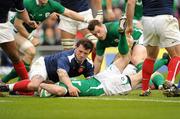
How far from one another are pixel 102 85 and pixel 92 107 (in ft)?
6.40

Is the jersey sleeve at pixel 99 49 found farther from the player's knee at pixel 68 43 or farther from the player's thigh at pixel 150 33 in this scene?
the player's thigh at pixel 150 33

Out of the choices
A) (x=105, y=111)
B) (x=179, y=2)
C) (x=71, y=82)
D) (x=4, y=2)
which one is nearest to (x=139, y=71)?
(x=71, y=82)

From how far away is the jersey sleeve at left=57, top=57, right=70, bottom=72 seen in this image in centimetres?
1259

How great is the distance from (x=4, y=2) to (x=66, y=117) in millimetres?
4132

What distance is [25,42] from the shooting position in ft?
53.1

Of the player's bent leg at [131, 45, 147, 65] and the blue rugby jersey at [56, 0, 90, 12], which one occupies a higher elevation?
the blue rugby jersey at [56, 0, 90, 12]

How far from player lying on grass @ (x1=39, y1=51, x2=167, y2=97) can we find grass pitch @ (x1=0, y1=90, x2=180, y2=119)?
169mm

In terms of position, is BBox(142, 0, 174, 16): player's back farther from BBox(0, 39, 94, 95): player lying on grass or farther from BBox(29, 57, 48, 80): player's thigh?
BBox(29, 57, 48, 80): player's thigh

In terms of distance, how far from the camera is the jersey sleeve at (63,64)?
12.6 metres

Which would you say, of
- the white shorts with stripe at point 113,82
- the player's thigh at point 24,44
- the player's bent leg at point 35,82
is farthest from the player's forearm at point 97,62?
the player's bent leg at point 35,82

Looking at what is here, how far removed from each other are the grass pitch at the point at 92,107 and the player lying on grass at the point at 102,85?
0.17m

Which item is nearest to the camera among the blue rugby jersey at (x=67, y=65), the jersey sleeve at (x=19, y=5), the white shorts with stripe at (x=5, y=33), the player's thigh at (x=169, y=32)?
the player's thigh at (x=169, y=32)

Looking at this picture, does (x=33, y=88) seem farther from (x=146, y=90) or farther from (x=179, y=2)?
(x=179, y=2)

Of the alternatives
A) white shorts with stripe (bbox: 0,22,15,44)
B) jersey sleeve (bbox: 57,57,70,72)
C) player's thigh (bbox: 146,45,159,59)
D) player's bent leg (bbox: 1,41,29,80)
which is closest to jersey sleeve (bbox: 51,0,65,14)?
player's bent leg (bbox: 1,41,29,80)
